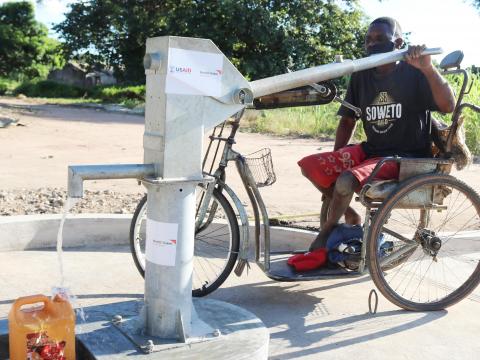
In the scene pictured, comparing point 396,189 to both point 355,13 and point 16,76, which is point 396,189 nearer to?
point 355,13

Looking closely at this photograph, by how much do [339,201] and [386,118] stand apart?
646 mm

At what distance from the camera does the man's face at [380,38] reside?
421 cm

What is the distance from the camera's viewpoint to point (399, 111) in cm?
419

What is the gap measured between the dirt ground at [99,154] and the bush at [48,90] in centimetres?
1715

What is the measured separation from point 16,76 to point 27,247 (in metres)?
39.8

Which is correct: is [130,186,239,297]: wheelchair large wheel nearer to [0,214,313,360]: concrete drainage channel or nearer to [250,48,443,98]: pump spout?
[0,214,313,360]: concrete drainage channel

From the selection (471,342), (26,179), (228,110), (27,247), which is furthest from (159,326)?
(26,179)

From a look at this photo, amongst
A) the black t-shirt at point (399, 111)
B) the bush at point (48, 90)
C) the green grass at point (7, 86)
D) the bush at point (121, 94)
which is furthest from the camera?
the green grass at point (7, 86)

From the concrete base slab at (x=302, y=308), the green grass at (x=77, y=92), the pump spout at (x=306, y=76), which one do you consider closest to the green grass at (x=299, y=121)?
the concrete base slab at (x=302, y=308)

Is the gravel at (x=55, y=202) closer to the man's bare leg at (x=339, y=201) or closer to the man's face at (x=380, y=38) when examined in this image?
the man's bare leg at (x=339, y=201)

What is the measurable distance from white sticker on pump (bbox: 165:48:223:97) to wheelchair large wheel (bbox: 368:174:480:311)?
1.46m

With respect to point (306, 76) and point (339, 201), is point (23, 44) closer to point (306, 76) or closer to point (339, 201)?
point (339, 201)

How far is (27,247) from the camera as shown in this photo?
4.89 metres

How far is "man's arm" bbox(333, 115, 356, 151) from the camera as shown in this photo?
466cm
